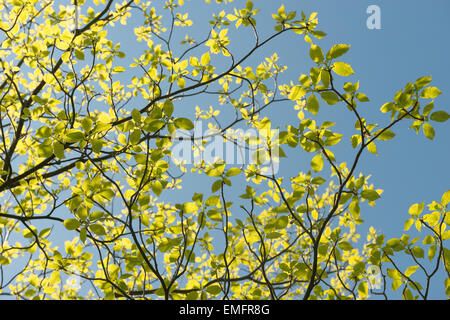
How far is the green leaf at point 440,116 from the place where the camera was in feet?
5.49

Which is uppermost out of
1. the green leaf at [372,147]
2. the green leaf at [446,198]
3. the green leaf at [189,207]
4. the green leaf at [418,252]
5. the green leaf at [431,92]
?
the green leaf at [431,92]

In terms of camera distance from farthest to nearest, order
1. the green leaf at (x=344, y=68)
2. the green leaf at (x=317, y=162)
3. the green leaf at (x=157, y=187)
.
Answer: the green leaf at (x=157, y=187), the green leaf at (x=317, y=162), the green leaf at (x=344, y=68)

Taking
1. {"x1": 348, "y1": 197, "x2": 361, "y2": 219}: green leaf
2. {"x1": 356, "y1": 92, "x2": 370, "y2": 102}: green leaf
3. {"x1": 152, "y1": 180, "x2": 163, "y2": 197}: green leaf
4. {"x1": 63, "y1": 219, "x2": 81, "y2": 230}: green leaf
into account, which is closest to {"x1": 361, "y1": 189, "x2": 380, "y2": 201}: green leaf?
{"x1": 348, "y1": 197, "x2": 361, "y2": 219}: green leaf

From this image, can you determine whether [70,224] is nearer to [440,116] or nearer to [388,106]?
[388,106]

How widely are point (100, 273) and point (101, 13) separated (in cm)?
322

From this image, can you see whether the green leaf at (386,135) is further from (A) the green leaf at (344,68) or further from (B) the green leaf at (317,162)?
(A) the green leaf at (344,68)

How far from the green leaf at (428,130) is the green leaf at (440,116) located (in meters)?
0.05

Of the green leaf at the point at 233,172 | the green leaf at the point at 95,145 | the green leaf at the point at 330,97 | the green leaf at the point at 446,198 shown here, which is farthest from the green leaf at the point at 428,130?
the green leaf at the point at 95,145

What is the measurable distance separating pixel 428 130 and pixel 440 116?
100mm

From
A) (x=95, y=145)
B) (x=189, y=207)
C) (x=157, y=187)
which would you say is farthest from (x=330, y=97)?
(x=95, y=145)

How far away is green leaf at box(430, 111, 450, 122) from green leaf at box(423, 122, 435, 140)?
46mm
